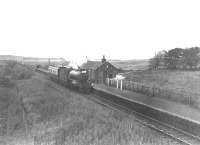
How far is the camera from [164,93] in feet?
82.5

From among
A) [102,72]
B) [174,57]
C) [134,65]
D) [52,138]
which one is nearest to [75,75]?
[102,72]

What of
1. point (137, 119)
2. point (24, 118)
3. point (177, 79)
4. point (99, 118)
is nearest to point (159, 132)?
point (137, 119)

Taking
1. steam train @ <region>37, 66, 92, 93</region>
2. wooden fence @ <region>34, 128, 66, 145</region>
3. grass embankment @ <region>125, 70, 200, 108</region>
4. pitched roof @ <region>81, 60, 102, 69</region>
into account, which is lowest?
wooden fence @ <region>34, 128, 66, 145</region>

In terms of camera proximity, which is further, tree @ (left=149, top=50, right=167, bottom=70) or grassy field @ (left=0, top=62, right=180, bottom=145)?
tree @ (left=149, top=50, right=167, bottom=70)

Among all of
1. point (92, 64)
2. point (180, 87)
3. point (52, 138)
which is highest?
point (92, 64)

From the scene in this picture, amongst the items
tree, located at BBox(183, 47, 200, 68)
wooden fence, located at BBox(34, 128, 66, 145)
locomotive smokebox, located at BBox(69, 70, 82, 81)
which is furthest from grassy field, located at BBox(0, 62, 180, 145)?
tree, located at BBox(183, 47, 200, 68)

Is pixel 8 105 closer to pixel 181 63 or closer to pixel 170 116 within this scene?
pixel 170 116

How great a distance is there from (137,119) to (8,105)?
1576 cm

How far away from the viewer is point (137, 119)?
16.7 m

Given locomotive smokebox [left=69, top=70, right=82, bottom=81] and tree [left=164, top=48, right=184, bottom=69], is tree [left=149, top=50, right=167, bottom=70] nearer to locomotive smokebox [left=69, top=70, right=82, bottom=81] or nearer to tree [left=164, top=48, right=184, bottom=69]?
tree [left=164, top=48, right=184, bottom=69]

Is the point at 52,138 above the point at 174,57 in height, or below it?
below

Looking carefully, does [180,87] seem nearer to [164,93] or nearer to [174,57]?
[164,93]

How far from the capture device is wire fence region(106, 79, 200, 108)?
21.3 m

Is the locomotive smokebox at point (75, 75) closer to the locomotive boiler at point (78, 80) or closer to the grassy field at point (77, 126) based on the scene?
the locomotive boiler at point (78, 80)
